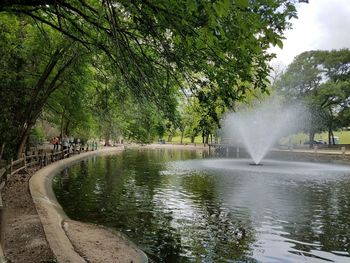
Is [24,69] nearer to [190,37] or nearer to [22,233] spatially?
[22,233]

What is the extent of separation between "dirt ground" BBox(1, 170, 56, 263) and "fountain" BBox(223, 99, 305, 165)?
44.7 meters

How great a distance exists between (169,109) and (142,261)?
10.9ft

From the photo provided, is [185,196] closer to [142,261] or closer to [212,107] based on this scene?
[142,261]

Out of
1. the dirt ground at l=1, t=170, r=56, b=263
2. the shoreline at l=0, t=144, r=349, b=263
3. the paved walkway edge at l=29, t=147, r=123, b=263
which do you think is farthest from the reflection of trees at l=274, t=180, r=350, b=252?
the dirt ground at l=1, t=170, r=56, b=263

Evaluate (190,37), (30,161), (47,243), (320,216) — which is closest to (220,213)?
(320,216)

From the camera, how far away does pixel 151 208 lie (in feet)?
50.2

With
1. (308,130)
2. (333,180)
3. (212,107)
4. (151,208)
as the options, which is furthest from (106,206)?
(308,130)

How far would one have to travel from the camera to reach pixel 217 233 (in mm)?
11695

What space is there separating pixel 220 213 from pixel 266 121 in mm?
48343

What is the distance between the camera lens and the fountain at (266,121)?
5831 cm

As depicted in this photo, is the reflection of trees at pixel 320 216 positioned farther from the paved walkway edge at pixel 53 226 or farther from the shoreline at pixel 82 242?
the paved walkway edge at pixel 53 226

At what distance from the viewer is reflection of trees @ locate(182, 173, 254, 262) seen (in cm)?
980

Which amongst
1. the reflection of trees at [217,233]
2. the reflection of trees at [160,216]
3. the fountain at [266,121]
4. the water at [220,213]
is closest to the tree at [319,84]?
the fountain at [266,121]

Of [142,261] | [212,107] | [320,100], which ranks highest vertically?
[320,100]
